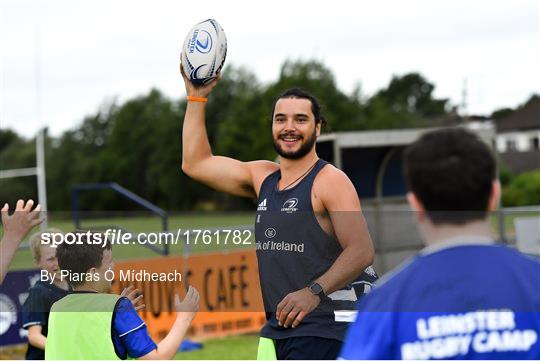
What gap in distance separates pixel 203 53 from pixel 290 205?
899 millimetres

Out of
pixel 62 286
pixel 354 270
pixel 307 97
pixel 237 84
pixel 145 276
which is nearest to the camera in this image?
pixel 354 270

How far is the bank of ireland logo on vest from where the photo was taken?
13.0ft

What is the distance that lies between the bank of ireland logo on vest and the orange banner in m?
5.67

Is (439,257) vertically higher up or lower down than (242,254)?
higher up

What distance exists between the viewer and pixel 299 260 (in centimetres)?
399

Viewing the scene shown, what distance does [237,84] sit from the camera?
79062mm

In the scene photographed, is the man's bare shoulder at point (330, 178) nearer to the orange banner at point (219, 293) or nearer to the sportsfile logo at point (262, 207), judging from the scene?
the sportsfile logo at point (262, 207)

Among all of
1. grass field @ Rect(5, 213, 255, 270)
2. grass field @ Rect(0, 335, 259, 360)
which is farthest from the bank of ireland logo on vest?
grass field @ Rect(0, 335, 259, 360)

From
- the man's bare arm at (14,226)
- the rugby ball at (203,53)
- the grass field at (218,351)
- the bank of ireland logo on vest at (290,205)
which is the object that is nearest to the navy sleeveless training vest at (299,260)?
the bank of ireland logo on vest at (290,205)

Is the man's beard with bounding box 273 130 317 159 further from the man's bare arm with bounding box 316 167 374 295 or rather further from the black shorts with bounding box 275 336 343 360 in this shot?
the black shorts with bounding box 275 336 343 360

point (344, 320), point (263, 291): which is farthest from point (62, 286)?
point (344, 320)

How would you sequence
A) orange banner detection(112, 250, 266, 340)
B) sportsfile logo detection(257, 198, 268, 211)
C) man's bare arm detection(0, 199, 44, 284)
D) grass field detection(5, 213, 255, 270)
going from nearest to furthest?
man's bare arm detection(0, 199, 44, 284) → sportsfile logo detection(257, 198, 268, 211) → grass field detection(5, 213, 255, 270) → orange banner detection(112, 250, 266, 340)

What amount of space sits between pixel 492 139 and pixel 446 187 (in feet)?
40.4

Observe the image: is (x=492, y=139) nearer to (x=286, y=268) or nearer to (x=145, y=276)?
(x=145, y=276)
